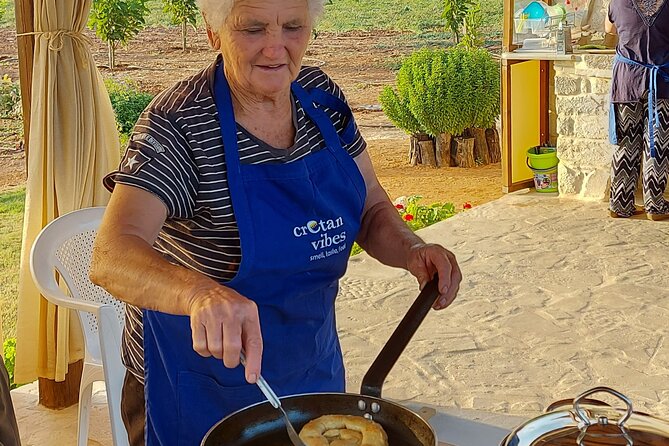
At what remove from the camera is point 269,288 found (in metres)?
1.67

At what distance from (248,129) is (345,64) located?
1064cm

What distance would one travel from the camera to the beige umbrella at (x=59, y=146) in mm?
3455

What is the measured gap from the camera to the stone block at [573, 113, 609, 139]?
6.11m

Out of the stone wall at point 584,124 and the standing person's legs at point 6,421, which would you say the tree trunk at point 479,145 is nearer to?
the stone wall at point 584,124

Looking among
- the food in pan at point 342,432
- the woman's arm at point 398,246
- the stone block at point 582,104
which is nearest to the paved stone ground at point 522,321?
the stone block at point 582,104

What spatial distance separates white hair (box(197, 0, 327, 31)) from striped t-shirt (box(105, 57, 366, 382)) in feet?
0.37

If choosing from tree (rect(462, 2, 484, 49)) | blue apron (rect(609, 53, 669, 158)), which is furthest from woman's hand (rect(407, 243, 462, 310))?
tree (rect(462, 2, 484, 49))

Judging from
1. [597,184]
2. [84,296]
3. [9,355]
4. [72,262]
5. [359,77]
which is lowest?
[9,355]

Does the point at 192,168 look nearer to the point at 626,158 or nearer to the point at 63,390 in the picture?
the point at 63,390

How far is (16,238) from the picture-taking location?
7.87 m

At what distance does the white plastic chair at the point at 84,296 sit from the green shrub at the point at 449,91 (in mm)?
6323

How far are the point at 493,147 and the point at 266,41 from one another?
25.6 ft

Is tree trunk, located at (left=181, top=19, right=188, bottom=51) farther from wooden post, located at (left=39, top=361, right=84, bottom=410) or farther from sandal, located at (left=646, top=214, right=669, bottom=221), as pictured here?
wooden post, located at (left=39, top=361, right=84, bottom=410)

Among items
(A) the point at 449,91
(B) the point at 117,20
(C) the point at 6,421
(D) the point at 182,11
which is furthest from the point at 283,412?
(D) the point at 182,11
